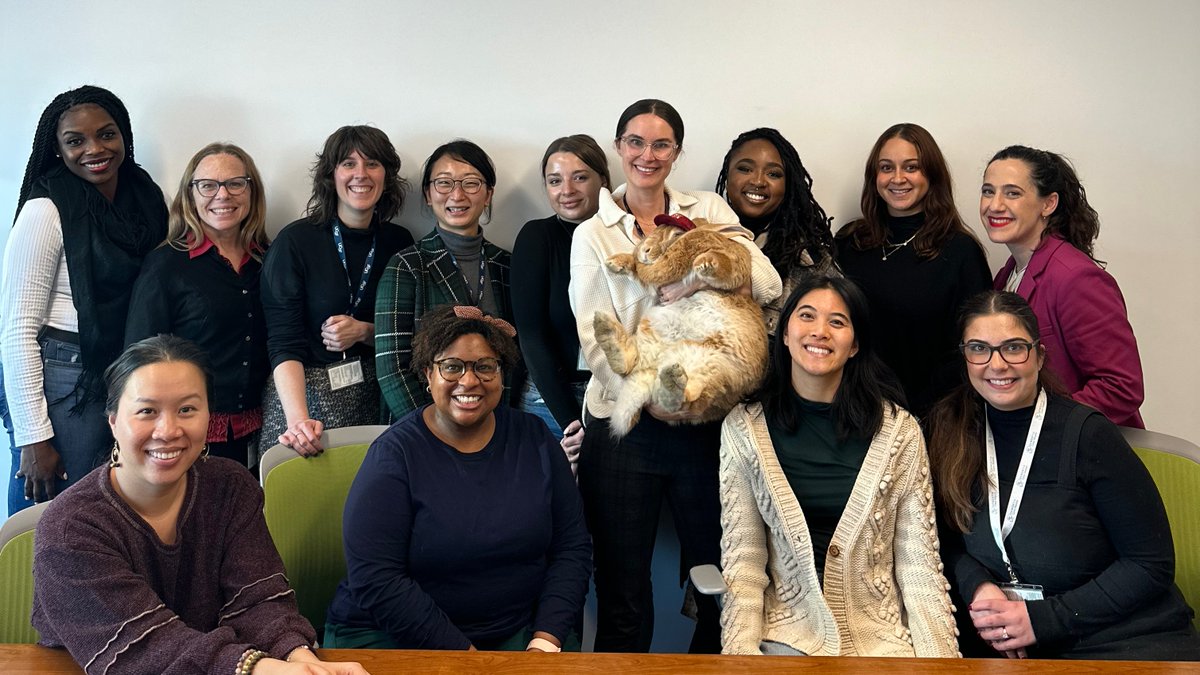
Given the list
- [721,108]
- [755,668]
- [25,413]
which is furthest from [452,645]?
[721,108]

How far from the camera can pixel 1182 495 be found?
2.35m

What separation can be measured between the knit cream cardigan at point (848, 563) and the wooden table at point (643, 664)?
0.45m

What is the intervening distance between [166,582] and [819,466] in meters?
1.48

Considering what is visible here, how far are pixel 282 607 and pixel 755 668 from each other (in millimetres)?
933

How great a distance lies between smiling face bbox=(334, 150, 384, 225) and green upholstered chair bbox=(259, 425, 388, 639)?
826 mm

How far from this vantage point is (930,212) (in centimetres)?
283

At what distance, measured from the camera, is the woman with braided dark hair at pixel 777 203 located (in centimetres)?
281

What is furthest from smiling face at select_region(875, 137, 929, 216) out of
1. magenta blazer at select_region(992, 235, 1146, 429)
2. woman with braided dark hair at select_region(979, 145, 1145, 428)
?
magenta blazer at select_region(992, 235, 1146, 429)

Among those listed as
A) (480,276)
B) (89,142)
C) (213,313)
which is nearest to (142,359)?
(213,313)

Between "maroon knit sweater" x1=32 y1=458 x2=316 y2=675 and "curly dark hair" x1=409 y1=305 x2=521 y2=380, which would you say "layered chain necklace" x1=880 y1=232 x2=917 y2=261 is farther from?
"maroon knit sweater" x1=32 y1=458 x2=316 y2=675

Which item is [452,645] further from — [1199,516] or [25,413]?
[1199,516]

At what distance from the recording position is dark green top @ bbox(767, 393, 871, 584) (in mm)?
2209

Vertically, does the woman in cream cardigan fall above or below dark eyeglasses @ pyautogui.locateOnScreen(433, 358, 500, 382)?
below

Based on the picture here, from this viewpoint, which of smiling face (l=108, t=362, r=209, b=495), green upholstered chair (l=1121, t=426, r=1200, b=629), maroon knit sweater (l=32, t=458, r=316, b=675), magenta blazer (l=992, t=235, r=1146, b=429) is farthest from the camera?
magenta blazer (l=992, t=235, r=1146, b=429)
